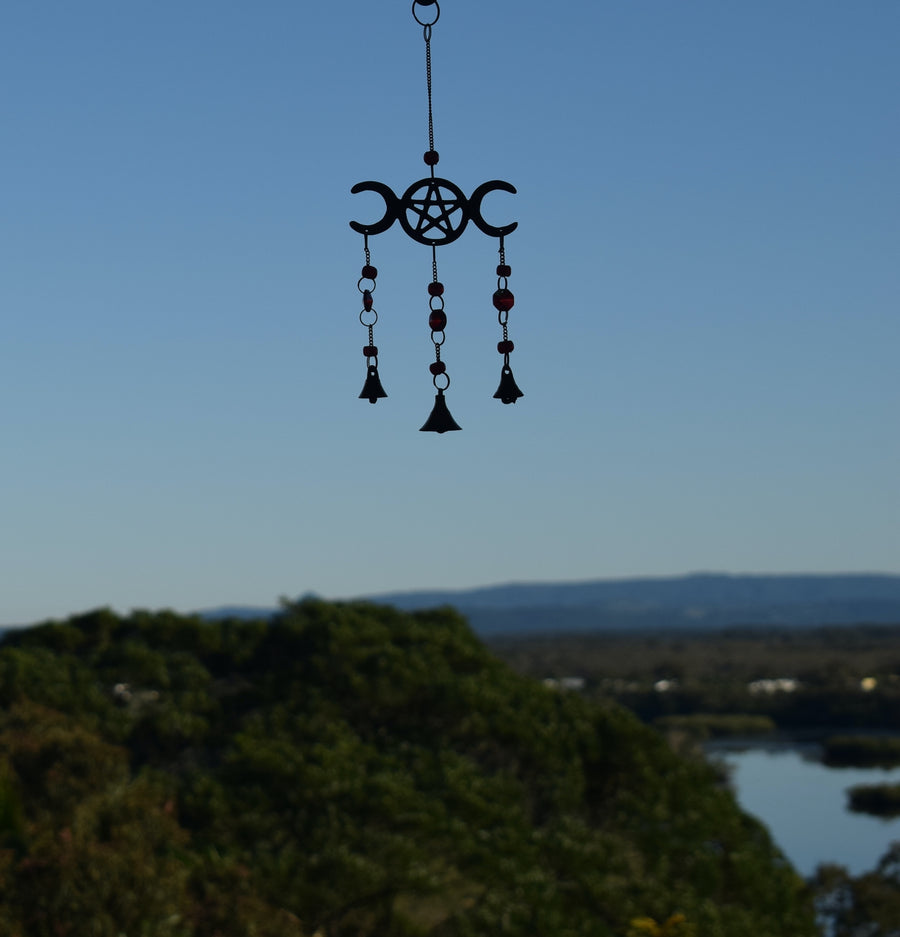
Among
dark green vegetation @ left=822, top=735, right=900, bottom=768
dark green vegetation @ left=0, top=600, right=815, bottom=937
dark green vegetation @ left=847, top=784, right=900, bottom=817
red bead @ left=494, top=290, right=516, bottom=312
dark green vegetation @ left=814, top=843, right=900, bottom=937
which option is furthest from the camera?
dark green vegetation @ left=822, top=735, right=900, bottom=768

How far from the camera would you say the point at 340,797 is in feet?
85.6

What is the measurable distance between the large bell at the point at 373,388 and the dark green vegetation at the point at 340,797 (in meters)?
7.91

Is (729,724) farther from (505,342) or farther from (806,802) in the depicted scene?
(505,342)

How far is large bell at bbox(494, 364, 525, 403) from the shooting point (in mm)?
12781

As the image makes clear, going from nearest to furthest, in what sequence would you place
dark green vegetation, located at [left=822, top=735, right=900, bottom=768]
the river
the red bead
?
the red bead, the river, dark green vegetation, located at [left=822, top=735, right=900, bottom=768]

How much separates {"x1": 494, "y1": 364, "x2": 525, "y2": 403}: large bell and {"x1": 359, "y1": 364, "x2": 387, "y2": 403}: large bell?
103 centimetres

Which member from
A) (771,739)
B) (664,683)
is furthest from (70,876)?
(664,683)

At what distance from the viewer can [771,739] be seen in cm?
11275

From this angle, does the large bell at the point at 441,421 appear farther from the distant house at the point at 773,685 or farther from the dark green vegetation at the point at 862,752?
the distant house at the point at 773,685

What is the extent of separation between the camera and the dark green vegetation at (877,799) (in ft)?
256

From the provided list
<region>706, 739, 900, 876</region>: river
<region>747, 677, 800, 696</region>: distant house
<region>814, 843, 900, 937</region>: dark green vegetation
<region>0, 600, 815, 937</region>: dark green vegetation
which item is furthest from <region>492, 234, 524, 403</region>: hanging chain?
Answer: <region>747, 677, 800, 696</region>: distant house

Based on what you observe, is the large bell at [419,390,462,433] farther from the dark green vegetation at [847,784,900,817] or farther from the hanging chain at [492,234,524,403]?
the dark green vegetation at [847,784,900,817]

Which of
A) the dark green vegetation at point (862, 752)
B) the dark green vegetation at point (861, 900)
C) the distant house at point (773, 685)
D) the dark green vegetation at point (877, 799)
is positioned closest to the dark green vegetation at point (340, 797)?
the dark green vegetation at point (861, 900)

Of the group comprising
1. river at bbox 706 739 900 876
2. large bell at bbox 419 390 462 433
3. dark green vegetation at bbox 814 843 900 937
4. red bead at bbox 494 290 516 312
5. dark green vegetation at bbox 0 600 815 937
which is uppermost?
red bead at bbox 494 290 516 312
